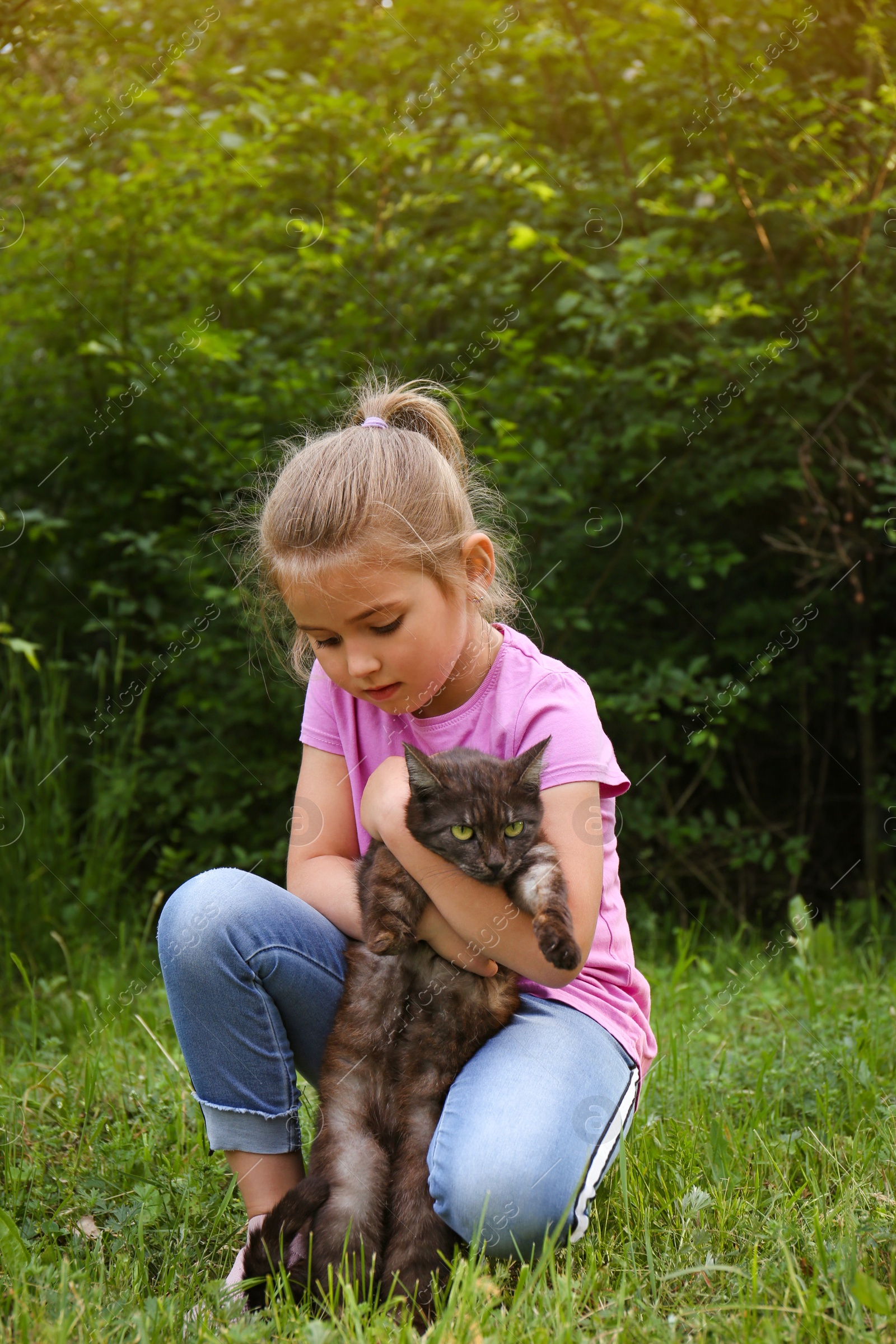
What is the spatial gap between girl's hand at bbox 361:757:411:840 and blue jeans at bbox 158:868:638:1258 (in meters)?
0.29

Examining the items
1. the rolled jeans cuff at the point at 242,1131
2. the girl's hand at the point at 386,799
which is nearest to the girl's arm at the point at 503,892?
the girl's hand at the point at 386,799

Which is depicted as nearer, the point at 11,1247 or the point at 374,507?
the point at 11,1247

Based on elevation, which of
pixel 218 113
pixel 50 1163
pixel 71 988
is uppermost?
pixel 218 113

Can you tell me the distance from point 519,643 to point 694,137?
320 centimetres

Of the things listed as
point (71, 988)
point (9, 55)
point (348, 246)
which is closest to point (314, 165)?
point (348, 246)

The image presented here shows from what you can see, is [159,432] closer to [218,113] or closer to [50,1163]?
[218,113]

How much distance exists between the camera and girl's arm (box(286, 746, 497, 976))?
8.30ft

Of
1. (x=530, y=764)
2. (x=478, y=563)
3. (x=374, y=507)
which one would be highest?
(x=374, y=507)

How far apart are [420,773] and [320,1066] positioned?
2.56ft

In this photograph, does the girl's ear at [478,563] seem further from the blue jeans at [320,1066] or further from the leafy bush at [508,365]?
the leafy bush at [508,365]

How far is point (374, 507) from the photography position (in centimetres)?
236

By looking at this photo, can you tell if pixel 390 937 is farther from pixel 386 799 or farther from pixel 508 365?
pixel 508 365

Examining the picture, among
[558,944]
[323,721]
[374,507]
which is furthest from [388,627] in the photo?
[558,944]

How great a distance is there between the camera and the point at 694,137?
4.69m
